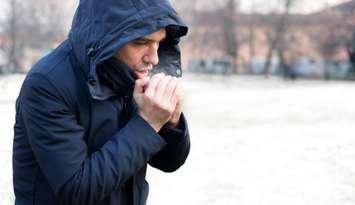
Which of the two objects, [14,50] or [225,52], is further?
[225,52]

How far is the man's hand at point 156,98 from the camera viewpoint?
63.1 inches

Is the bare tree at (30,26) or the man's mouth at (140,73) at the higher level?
the man's mouth at (140,73)

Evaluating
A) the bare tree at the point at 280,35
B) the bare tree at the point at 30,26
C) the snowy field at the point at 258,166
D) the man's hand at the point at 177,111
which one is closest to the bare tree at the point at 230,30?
the bare tree at the point at 280,35

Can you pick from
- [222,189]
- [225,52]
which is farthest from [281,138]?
[225,52]

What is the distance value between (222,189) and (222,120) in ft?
26.2

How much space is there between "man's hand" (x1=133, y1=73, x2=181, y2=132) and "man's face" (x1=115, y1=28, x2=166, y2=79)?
0.04 metres

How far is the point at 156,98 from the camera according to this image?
160 centimetres

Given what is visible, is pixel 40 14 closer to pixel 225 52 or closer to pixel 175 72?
pixel 225 52

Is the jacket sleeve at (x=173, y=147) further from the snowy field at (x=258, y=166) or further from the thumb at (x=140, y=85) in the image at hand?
the snowy field at (x=258, y=166)

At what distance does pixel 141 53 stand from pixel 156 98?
0.45ft

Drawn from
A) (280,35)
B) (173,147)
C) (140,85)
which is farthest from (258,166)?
(280,35)

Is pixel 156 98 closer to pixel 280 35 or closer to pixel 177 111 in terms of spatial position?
pixel 177 111

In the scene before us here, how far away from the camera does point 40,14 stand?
183ft

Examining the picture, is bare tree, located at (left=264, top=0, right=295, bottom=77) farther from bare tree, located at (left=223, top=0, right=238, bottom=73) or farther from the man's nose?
the man's nose
